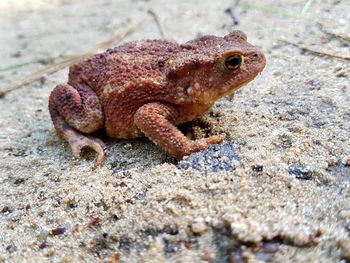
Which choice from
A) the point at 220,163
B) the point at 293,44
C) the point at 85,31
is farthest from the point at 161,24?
the point at 220,163

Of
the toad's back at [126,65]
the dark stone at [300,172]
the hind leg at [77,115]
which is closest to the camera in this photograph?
the dark stone at [300,172]

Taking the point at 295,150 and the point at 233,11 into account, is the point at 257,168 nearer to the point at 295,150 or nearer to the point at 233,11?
the point at 295,150

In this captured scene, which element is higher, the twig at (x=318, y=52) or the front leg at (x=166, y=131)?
the twig at (x=318, y=52)

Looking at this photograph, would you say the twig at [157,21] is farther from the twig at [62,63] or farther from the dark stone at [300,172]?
the dark stone at [300,172]

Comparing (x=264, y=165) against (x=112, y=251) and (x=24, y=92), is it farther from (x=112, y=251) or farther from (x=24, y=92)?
(x=24, y=92)

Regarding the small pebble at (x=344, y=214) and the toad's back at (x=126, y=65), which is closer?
the small pebble at (x=344, y=214)

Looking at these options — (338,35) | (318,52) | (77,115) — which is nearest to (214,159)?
(77,115)

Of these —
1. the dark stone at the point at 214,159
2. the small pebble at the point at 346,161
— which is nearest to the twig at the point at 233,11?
the dark stone at the point at 214,159

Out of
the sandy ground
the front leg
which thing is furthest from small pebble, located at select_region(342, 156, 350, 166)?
the front leg
